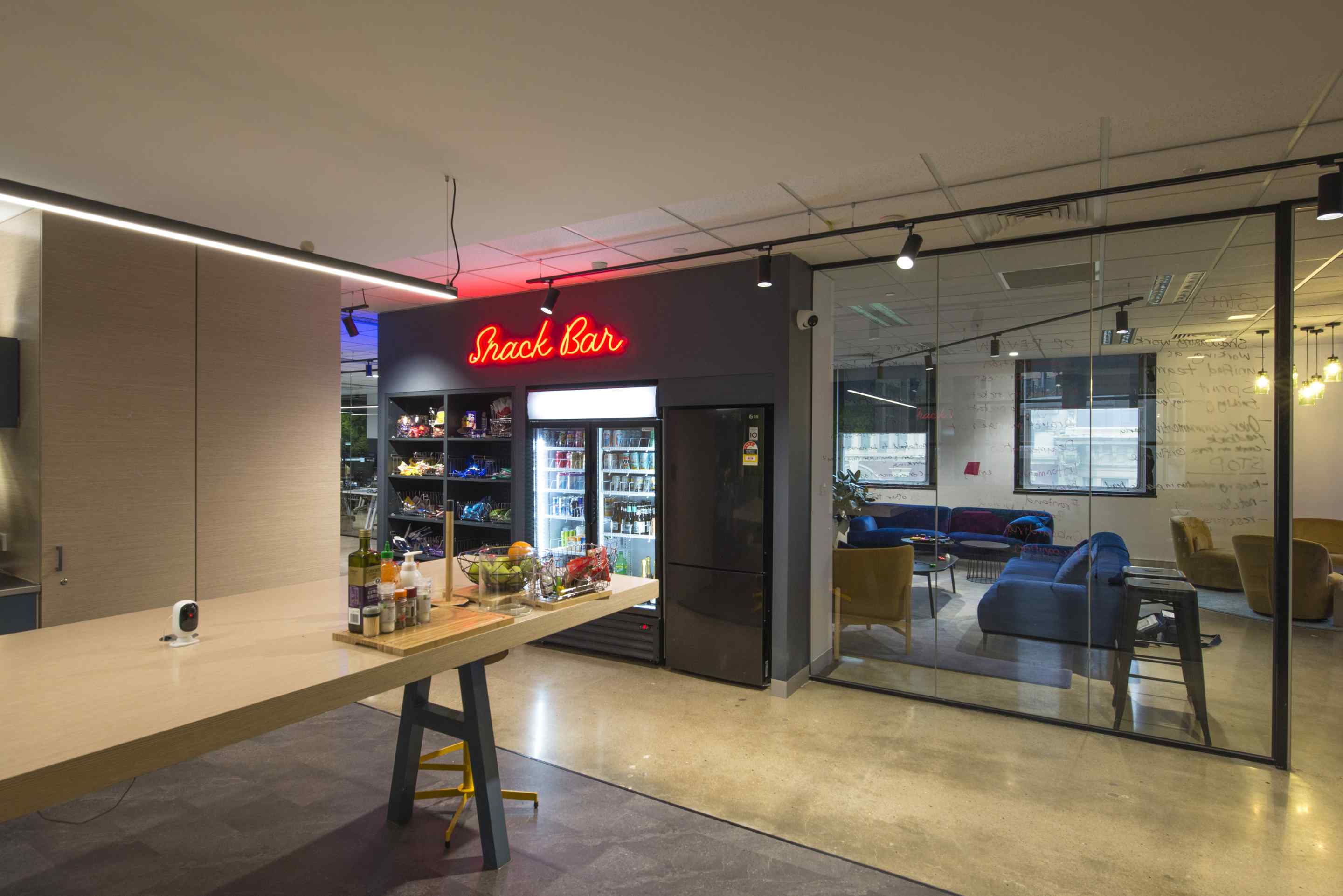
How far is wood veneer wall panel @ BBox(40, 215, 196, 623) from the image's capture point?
3.60 meters

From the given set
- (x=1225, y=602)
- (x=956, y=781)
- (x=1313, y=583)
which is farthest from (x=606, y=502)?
(x=1313, y=583)

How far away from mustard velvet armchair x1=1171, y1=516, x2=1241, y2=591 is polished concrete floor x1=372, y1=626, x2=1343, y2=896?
0.97 meters

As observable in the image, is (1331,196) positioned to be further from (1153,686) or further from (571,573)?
(571,573)

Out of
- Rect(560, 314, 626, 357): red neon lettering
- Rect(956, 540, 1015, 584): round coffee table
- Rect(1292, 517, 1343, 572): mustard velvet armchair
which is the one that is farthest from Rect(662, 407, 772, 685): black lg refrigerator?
Rect(1292, 517, 1343, 572): mustard velvet armchair

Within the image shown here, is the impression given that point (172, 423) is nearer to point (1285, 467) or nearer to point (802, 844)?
point (802, 844)

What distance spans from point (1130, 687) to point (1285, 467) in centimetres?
151

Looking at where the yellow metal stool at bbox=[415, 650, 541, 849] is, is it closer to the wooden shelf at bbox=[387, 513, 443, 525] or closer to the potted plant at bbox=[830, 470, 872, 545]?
the potted plant at bbox=[830, 470, 872, 545]

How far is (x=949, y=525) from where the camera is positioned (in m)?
4.85

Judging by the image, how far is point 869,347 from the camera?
521 cm

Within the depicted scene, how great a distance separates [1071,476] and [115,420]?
563 cm

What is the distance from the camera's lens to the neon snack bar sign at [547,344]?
551cm

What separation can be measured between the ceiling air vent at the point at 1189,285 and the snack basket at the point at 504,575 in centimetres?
402

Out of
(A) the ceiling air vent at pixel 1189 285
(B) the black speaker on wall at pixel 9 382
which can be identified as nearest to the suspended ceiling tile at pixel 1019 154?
(A) the ceiling air vent at pixel 1189 285

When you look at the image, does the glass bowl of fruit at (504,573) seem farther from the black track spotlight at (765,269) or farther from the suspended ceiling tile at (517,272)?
the suspended ceiling tile at (517,272)
